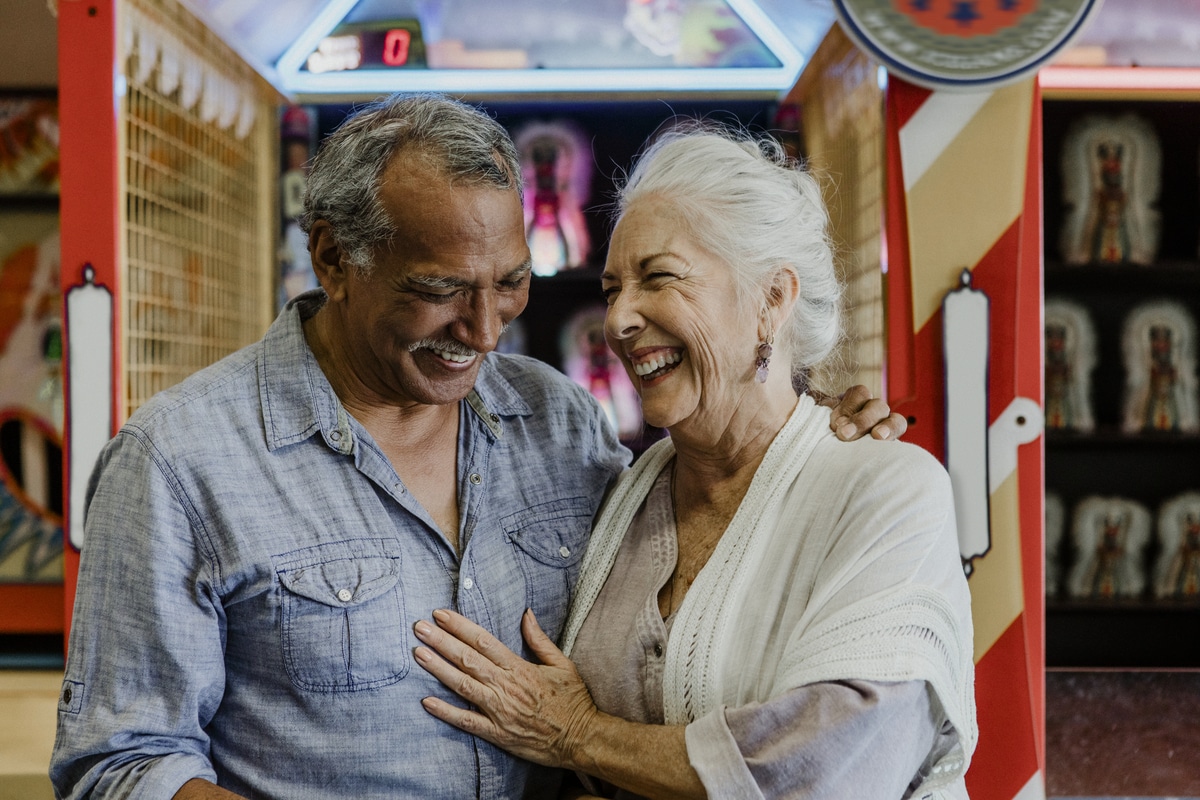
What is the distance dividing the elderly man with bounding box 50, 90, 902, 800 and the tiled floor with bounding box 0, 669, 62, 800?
1.07 meters

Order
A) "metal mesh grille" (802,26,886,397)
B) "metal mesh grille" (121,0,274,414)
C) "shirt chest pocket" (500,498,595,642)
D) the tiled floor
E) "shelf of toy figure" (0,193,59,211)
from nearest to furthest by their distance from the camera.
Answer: "shirt chest pocket" (500,498,595,642) → "metal mesh grille" (802,26,886,397) → "metal mesh grille" (121,0,274,414) → the tiled floor → "shelf of toy figure" (0,193,59,211)

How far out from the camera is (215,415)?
4.45 feet

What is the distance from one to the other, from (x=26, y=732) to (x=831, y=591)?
6.75 feet

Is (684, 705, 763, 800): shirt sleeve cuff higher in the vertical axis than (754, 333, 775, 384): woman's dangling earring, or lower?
lower

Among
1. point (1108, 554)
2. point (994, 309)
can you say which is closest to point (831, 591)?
point (994, 309)

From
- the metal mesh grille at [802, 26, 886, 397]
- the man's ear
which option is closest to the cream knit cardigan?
the metal mesh grille at [802, 26, 886, 397]

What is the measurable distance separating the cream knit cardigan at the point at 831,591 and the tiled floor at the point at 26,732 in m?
1.57

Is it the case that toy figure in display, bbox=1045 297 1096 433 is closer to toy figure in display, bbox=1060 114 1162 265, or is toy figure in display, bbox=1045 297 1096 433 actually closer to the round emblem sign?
toy figure in display, bbox=1060 114 1162 265

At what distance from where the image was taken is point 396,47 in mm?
2801

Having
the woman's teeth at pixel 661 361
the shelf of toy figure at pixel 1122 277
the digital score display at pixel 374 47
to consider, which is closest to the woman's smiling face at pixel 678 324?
the woman's teeth at pixel 661 361

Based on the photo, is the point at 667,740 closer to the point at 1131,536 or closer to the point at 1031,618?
the point at 1031,618

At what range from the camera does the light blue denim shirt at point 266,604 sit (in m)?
1.26

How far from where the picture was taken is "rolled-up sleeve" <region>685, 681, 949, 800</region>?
1.18 metres

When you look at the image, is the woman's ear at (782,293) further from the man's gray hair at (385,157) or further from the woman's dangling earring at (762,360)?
the man's gray hair at (385,157)
